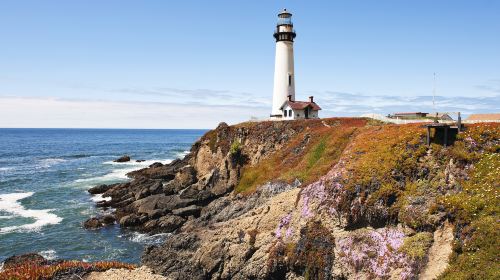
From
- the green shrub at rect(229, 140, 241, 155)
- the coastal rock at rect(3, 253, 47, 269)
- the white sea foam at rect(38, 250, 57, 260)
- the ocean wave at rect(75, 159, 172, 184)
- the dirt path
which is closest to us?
the dirt path

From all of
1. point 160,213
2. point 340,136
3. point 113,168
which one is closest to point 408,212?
point 340,136

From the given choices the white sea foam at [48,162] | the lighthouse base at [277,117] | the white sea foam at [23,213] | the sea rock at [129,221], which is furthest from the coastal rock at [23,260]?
the white sea foam at [48,162]

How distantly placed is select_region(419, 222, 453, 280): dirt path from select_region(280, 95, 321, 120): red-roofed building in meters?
35.2

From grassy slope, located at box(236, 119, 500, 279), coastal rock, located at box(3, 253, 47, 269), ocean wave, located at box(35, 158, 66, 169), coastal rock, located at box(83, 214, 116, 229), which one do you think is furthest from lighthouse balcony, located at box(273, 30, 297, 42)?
ocean wave, located at box(35, 158, 66, 169)

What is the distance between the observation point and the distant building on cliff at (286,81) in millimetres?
59656

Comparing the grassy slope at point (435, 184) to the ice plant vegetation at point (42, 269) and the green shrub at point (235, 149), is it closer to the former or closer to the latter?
the green shrub at point (235, 149)

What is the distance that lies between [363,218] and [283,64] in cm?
3698

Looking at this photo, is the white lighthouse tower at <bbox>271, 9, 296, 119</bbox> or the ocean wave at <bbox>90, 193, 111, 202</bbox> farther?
the white lighthouse tower at <bbox>271, 9, 296, 119</bbox>

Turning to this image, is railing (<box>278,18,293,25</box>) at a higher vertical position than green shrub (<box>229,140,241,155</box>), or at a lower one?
higher

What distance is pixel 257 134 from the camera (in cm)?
5488

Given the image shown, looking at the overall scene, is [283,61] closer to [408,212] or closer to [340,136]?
[340,136]

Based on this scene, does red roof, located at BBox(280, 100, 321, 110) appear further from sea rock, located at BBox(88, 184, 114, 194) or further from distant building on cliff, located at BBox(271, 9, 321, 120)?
sea rock, located at BBox(88, 184, 114, 194)

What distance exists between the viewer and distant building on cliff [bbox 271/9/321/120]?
2349 inches

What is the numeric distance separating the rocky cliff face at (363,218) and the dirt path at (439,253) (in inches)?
2.4
